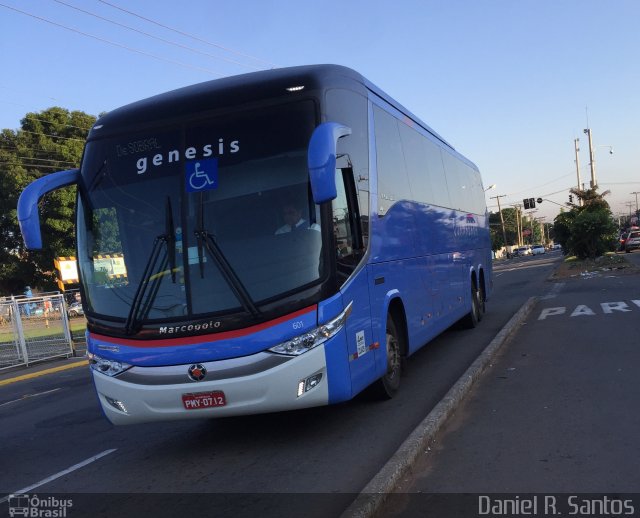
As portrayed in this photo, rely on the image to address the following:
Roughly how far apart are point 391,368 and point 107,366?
3.14m

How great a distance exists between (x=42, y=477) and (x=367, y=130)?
15.9ft

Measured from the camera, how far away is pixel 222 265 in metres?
5.21

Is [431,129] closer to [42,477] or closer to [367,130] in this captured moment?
[367,130]

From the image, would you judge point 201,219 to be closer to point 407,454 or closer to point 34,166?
point 407,454

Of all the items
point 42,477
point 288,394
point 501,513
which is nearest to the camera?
point 501,513

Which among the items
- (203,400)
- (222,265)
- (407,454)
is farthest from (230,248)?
(407,454)

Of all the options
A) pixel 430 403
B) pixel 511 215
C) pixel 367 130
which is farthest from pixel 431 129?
pixel 511 215

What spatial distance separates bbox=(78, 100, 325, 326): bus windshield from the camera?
523cm

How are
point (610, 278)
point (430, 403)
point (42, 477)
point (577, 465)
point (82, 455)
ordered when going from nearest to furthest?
point (577, 465), point (42, 477), point (82, 455), point (430, 403), point (610, 278)

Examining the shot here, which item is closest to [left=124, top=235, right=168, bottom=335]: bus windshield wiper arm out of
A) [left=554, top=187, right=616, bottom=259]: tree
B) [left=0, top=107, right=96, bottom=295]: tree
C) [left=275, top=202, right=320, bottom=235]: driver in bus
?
[left=275, top=202, right=320, bottom=235]: driver in bus

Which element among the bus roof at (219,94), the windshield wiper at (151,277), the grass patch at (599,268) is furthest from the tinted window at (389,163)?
the grass patch at (599,268)

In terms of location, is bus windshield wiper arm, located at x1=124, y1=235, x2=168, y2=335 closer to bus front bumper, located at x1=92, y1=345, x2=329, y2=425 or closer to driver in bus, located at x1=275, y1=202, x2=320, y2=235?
bus front bumper, located at x1=92, y1=345, x2=329, y2=425

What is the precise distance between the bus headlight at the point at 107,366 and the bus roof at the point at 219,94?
7.34 feet

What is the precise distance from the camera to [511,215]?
140000 millimetres
